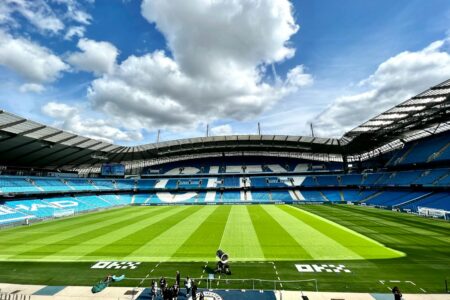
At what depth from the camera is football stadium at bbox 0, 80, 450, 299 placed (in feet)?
A: 53.0

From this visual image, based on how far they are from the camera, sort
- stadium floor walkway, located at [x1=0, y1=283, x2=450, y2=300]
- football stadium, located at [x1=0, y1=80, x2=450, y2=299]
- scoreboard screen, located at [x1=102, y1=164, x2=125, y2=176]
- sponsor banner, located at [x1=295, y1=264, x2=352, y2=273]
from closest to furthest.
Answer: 1. stadium floor walkway, located at [x1=0, y1=283, x2=450, y2=300]
2. sponsor banner, located at [x1=295, y1=264, x2=352, y2=273]
3. football stadium, located at [x1=0, y1=80, x2=450, y2=299]
4. scoreboard screen, located at [x1=102, y1=164, x2=125, y2=176]

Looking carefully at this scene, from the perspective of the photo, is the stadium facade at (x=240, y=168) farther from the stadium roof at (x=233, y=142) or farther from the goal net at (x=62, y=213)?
the goal net at (x=62, y=213)

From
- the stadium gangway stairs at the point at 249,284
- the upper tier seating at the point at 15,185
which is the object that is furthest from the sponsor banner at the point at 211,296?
the upper tier seating at the point at 15,185

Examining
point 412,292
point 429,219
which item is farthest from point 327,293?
point 429,219

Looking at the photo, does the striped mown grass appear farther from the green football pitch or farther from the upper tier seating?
the upper tier seating

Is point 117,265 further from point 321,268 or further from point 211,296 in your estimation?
point 321,268

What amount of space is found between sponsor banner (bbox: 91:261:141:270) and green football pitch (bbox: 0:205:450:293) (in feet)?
1.33

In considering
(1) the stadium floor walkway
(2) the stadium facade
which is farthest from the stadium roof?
(1) the stadium floor walkway

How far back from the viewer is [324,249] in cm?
2050

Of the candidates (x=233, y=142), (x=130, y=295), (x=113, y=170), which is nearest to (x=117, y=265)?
(x=130, y=295)

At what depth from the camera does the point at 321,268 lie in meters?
16.3

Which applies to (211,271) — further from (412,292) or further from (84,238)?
(84,238)

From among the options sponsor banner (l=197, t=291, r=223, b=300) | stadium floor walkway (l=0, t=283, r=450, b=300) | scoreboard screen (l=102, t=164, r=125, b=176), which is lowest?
stadium floor walkway (l=0, t=283, r=450, b=300)

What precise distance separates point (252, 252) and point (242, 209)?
31.4 meters
